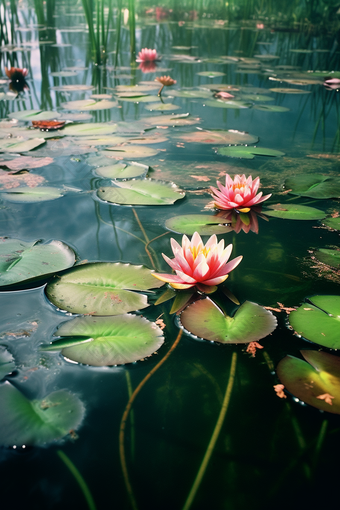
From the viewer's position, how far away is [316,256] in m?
1.35

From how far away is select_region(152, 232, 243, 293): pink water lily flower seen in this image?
112cm

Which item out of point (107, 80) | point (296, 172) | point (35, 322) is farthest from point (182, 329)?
point (107, 80)

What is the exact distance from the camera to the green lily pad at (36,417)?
2.47 feet

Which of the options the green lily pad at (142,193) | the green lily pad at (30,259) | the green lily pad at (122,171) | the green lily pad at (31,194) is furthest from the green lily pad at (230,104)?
the green lily pad at (30,259)

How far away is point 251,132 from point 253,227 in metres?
1.32

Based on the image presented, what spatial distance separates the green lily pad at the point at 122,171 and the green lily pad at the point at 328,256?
95cm

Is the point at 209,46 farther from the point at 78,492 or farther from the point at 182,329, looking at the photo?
the point at 78,492

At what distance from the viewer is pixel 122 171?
6.46 ft

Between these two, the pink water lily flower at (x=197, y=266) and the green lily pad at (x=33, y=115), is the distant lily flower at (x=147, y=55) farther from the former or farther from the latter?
the pink water lily flower at (x=197, y=266)

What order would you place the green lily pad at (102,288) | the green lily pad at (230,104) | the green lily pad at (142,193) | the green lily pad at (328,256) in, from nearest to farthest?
the green lily pad at (102,288)
the green lily pad at (328,256)
the green lily pad at (142,193)
the green lily pad at (230,104)

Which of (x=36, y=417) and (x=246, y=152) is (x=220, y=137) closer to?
(x=246, y=152)

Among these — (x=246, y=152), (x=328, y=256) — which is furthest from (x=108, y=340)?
(x=246, y=152)

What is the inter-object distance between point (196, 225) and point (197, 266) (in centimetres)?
42

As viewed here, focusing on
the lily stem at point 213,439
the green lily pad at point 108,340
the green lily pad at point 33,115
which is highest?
the green lily pad at point 33,115
